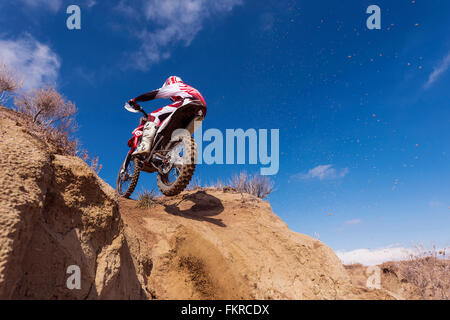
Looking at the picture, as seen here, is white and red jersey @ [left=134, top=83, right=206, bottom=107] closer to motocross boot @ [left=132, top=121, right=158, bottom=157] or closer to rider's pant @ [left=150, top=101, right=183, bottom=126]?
rider's pant @ [left=150, top=101, right=183, bottom=126]

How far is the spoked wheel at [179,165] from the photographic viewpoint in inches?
158

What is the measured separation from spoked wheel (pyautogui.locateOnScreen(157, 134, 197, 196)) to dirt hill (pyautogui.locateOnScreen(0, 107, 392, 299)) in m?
0.47

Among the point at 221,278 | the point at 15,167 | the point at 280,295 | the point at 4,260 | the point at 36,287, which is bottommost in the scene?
the point at 280,295

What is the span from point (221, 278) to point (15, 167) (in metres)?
2.28

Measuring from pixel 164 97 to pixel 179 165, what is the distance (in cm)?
166

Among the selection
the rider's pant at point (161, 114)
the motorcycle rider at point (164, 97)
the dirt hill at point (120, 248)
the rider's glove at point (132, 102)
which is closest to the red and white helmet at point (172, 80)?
the motorcycle rider at point (164, 97)

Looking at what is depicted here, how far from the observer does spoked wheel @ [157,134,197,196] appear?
13.2 feet

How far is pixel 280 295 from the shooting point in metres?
2.96

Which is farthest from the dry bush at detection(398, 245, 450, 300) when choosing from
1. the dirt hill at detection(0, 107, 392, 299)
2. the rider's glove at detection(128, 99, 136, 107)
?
the rider's glove at detection(128, 99, 136, 107)

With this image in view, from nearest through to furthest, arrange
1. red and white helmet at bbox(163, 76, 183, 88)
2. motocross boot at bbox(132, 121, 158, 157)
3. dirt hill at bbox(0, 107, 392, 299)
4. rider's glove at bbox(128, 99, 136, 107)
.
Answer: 1. dirt hill at bbox(0, 107, 392, 299)
2. motocross boot at bbox(132, 121, 158, 157)
3. red and white helmet at bbox(163, 76, 183, 88)
4. rider's glove at bbox(128, 99, 136, 107)

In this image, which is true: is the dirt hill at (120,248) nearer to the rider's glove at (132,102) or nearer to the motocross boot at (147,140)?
the motocross boot at (147,140)

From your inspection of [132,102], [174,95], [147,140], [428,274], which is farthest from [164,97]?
[428,274]
